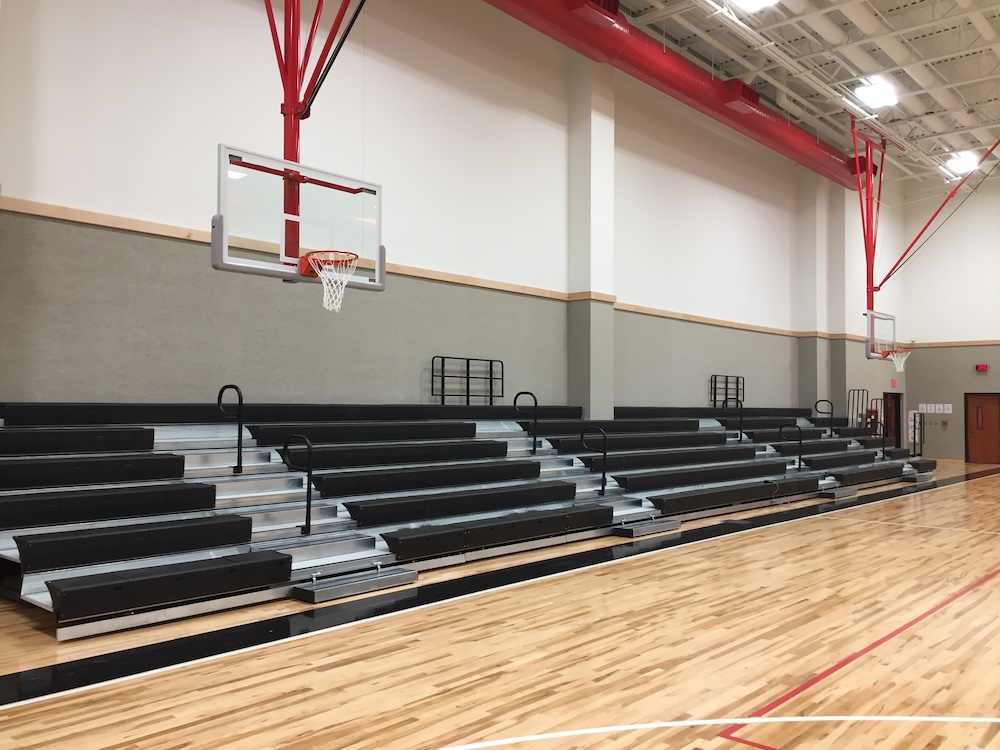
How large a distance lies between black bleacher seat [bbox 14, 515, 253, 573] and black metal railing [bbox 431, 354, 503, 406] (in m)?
3.99

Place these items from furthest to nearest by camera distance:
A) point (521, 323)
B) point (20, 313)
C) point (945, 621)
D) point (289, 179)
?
point (521, 323) → point (20, 313) → point (289, 179) → point (945, 621)

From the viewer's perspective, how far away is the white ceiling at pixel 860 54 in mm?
10016

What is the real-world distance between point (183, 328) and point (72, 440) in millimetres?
1608

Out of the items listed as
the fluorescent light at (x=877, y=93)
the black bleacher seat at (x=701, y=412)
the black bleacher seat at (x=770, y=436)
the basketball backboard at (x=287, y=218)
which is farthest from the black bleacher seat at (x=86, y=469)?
the fluorescent light at (x=877, y=93)

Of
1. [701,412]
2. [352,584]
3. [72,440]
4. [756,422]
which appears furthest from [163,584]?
[756,422]

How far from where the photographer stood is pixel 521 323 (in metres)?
9.95

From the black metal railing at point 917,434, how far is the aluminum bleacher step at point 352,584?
15.6 m

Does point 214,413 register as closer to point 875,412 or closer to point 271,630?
point 271,630

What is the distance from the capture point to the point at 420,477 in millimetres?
6789

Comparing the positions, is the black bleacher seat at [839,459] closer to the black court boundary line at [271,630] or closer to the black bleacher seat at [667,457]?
the black bleacher seat at [667,457]

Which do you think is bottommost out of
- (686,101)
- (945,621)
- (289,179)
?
(945,621)

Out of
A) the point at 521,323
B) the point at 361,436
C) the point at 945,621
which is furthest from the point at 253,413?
the point at 945,621

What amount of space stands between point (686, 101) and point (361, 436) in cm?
681

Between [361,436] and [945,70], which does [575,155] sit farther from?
[945,70]
